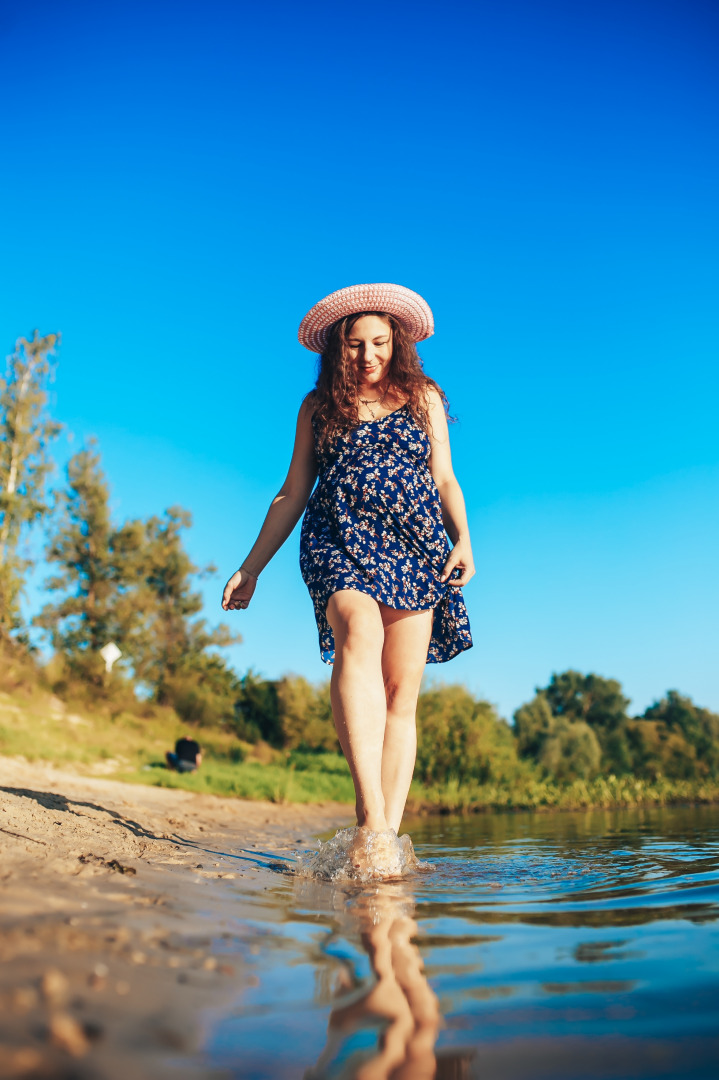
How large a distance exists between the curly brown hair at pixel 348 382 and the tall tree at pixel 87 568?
18386mm

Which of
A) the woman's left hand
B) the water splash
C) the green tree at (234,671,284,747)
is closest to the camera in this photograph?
the water splash

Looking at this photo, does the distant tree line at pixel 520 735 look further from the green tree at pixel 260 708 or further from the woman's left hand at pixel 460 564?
the woman's left hand at pixel 460 564

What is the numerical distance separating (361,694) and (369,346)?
1469 millimetres

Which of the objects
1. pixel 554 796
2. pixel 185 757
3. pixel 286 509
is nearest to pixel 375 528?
pixel 286 509

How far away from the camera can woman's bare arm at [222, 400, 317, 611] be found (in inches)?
124

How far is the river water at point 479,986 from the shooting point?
662mm

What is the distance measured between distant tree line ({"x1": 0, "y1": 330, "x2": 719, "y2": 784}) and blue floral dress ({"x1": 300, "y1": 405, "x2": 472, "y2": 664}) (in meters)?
10.3

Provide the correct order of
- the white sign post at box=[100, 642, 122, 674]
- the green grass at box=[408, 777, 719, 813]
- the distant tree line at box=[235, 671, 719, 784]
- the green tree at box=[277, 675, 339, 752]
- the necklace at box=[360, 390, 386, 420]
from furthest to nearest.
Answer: the green tree at box=[277, 675, 339, 752] → the white sign post at box=[100, 642, 122, 674] → the distant tree line at box=[235, 671, 719, 784] → the green grass at box=[408, 777, 719, 813] → the necklace at box=[360, 390, 386, 420]

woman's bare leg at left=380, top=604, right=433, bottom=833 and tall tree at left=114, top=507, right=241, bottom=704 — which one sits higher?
tall tree at left=114, top=507, right=241, bottom=704

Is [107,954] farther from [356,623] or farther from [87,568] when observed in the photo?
[87,568]

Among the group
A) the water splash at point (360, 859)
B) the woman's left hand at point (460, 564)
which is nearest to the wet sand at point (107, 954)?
the water splash at point (360, 859)

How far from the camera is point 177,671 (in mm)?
24141

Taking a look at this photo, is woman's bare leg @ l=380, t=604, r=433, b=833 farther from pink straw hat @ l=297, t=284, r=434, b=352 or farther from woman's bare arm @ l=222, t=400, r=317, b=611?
pink straw hat @ l=297, t=284, r=434, b=352

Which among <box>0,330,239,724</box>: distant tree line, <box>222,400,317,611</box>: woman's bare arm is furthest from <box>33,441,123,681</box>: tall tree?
<box>222,400,317,611</box>: woman's bare arm
